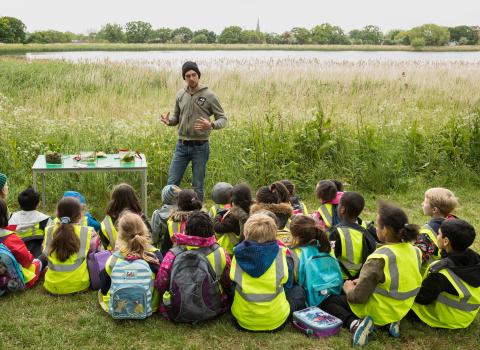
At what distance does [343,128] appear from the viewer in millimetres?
8516

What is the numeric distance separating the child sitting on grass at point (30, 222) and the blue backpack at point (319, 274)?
2.42 m

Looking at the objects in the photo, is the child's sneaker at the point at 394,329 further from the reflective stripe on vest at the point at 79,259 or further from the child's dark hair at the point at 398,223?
the reflective stripe on vest at the point at 79,259

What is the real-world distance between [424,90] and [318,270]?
440 inches

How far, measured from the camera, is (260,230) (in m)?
3.61

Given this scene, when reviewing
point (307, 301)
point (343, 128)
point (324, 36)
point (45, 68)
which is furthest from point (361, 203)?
point (324, 36)

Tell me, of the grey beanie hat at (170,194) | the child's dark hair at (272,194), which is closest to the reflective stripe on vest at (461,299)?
the child's dark hair at (272,194)

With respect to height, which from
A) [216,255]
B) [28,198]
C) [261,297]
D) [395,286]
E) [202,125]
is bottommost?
[261,297]

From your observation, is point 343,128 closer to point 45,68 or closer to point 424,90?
point 424,90

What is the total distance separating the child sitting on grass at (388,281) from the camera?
3.54 m

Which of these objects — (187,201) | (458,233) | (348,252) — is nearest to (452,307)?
(458,233)

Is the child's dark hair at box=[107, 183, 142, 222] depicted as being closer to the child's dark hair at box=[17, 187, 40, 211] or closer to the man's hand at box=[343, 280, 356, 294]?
the child's dark hair at box=[17, 187, 40, 211]

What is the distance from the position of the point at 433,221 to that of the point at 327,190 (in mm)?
981

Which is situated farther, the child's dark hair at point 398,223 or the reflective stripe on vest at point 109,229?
the reflective stripe on vest at point 109,229

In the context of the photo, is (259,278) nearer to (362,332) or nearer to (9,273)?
(362,332)
